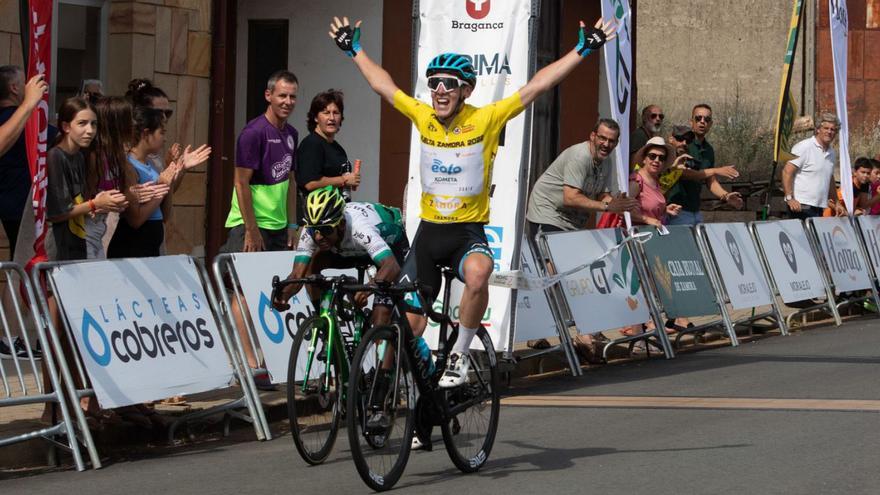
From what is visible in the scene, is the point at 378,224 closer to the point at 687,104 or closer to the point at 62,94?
the point at 62,94

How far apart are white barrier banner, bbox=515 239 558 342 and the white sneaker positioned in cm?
401

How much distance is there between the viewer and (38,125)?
9273mm

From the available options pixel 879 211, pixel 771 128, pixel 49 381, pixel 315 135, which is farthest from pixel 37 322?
pixel 771 128

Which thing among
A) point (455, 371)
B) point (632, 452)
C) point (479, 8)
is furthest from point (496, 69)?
point (455, 371)

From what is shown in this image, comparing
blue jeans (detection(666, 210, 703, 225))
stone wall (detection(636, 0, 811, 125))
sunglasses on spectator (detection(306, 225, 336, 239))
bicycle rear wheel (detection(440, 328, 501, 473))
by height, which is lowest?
bicycle rear wheel (detection(440, 328, 501, 473))

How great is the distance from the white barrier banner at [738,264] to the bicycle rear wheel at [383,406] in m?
7.55

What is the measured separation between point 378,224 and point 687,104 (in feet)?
90.9

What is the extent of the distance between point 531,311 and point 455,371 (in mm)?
4393

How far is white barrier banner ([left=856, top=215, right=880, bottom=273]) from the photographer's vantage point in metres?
18.1

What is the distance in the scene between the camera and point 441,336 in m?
8.34

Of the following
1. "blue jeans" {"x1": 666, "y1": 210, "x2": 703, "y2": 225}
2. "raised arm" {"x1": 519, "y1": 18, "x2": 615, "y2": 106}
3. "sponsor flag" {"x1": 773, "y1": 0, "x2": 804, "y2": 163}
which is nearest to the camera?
"raised arm" {"x1": 519, "y1": 18, "x2": 615, "y2": 106}

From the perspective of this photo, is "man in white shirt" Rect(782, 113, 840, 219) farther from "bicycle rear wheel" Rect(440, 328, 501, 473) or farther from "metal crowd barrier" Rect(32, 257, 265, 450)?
"bicycle rear wheel" Rect(440, 328, 501, 473)

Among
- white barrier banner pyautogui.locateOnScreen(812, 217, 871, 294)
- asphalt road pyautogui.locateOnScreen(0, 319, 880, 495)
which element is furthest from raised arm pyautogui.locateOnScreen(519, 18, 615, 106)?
white barrier banner pyautogui.locateOnScreen(812, 217, 871, 294)

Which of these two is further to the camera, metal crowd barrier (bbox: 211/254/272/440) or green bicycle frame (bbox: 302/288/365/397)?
metal crowd barrier (bbox: 211/254/272/440)
